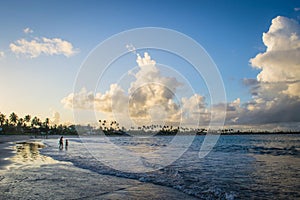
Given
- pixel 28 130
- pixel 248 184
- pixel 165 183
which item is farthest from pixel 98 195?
pixel 28 130

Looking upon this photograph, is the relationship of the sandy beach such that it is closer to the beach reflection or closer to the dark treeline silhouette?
the beach reflection

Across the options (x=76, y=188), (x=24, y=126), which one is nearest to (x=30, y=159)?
(x=76, y=188)

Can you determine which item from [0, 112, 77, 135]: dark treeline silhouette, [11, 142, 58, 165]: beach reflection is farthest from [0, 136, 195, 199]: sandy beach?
[0, 112, 77, 135]: dark treeline silhouette

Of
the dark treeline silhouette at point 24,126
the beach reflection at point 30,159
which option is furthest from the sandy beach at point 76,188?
the dark treeline silhouette at point 24,126

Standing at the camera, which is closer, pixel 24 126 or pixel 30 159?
pixel 30 159

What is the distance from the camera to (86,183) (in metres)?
12.9

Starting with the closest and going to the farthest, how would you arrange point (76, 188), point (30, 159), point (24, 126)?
point (76, 188)
point (30, 159)
point (24, 126)

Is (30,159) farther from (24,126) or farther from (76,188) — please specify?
(24,126)

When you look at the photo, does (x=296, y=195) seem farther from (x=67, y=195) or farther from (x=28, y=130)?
(x=28, y=130)

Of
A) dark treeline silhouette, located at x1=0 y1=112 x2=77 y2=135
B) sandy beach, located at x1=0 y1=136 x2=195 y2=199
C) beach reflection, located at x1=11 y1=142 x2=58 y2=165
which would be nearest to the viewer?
sandy beach, located at x1=0 y1=136 x2=195 y2=199

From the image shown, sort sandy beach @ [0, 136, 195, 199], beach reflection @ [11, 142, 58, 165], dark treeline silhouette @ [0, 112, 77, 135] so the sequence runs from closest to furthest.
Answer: sandy beach @ [0, 136, 195, 199], beach reflection @ [11, 142, 58, 165], dark treeline silhouette @ [0, 112, 77, 135]

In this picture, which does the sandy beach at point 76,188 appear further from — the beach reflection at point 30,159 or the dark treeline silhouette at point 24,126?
the dark treeline silhouette at point 24,126

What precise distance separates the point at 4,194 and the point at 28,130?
6194 inches

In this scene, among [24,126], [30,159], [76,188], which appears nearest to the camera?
[76,188]
